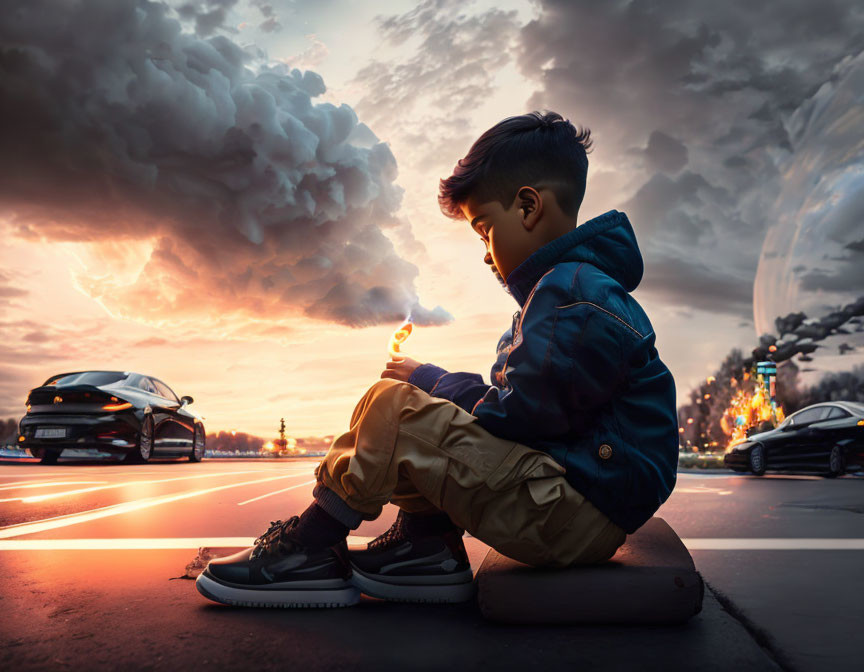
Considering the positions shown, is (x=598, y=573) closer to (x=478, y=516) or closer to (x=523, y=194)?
(x=478, y=516)

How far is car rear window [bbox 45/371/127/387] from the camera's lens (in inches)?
409

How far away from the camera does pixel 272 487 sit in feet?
22.0

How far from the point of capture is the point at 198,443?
12836 millimetres

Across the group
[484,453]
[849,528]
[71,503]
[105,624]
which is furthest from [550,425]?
[71,503]

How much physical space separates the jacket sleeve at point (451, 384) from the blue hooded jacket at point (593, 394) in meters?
0.29

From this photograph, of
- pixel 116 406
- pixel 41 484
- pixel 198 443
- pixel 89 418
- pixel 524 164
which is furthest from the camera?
pixel 198 443

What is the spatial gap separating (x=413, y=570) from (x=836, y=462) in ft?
35.3

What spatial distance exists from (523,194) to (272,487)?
5.38m

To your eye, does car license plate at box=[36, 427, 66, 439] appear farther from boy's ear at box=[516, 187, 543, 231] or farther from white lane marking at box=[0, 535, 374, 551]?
boy's ear at box=[516, 187, 543, 231]

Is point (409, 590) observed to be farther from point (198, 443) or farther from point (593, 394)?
point (198, 443)

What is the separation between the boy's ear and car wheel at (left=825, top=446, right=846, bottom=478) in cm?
1067

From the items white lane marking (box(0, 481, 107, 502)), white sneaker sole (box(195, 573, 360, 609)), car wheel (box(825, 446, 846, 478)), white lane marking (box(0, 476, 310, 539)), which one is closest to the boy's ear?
white sneaker sole (box(195, 573, 360, 609))

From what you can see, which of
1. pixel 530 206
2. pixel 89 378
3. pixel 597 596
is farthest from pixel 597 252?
pixel 89 378

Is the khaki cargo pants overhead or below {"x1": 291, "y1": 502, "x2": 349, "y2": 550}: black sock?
overhead
